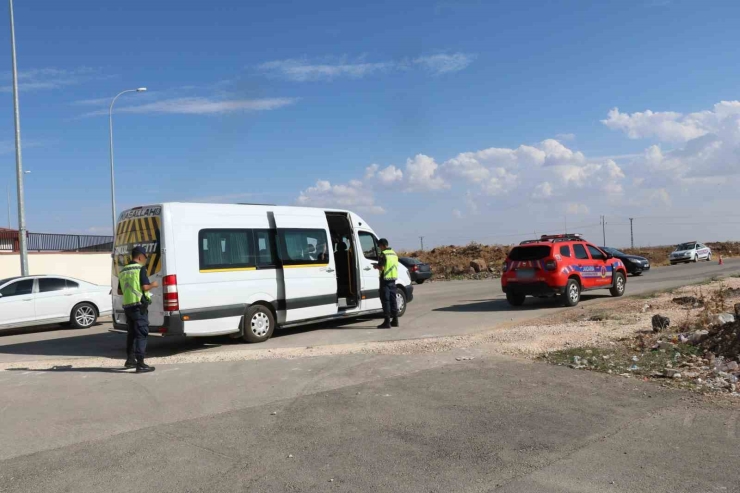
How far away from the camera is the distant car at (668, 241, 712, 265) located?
141 feet

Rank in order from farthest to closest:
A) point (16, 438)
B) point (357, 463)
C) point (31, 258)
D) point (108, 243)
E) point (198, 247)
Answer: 1. point (108, 243)
2. point (31, 258)
3. point (198, 247)
4. point (16, 438)
5. point (357, 463)

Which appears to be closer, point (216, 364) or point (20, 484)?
point (20, 484)

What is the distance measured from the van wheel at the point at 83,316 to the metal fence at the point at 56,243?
33.5ft

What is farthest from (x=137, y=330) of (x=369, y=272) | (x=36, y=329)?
(x=36, y=329)

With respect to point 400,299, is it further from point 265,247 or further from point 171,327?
point 171,327

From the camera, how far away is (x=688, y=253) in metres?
43.2

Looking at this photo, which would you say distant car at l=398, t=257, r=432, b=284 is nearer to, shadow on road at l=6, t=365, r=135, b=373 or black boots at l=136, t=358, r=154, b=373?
shadow on road at l=6, t=365, r=135, b=373

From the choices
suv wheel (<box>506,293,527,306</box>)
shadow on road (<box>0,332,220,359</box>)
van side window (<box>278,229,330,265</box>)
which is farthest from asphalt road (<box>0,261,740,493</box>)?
suv wheel (<box>506,293,527,306</box>)

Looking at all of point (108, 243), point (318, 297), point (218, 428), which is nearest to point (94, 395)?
point (218, 428)

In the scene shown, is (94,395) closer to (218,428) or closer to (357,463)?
(218,428)

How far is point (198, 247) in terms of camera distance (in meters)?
10.9

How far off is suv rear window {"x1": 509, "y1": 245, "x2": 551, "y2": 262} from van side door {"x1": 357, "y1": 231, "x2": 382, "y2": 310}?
4.46 meters

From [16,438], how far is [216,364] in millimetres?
3806

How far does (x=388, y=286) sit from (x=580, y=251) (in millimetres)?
6645
